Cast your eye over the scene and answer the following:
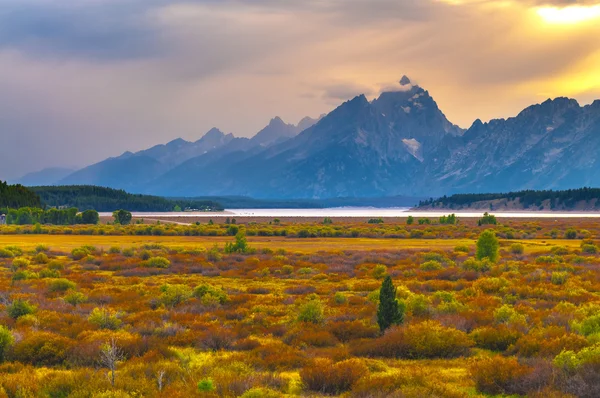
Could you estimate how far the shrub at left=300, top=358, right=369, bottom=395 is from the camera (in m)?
13.0

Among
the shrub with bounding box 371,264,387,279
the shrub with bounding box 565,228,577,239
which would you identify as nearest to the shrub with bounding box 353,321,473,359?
the shrub with bounding box 371,264,387,279

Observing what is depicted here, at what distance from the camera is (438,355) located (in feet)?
54.4

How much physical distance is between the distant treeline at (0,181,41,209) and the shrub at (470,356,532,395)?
506 feet

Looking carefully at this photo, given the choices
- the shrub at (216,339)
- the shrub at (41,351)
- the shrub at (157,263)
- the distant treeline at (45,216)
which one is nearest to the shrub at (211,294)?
the shrub at (216,339)

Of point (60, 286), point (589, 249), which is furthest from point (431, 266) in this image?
point (60, 286)

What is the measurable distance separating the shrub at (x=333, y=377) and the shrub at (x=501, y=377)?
8.44 ft

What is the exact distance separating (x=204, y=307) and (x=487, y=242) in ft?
81.2

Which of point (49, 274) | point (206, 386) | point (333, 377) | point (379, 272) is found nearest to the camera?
point (206, 386)

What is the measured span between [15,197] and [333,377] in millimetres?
157137

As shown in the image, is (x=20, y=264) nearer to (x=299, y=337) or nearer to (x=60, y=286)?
(x=60, y=286)

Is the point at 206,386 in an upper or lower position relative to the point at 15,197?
lower

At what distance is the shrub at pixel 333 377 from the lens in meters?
13.0

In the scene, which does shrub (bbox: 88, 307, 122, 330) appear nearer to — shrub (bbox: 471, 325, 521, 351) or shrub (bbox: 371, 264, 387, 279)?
shrub (bbox: 471, 325, 521, 351)

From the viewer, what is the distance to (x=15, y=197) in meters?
151
